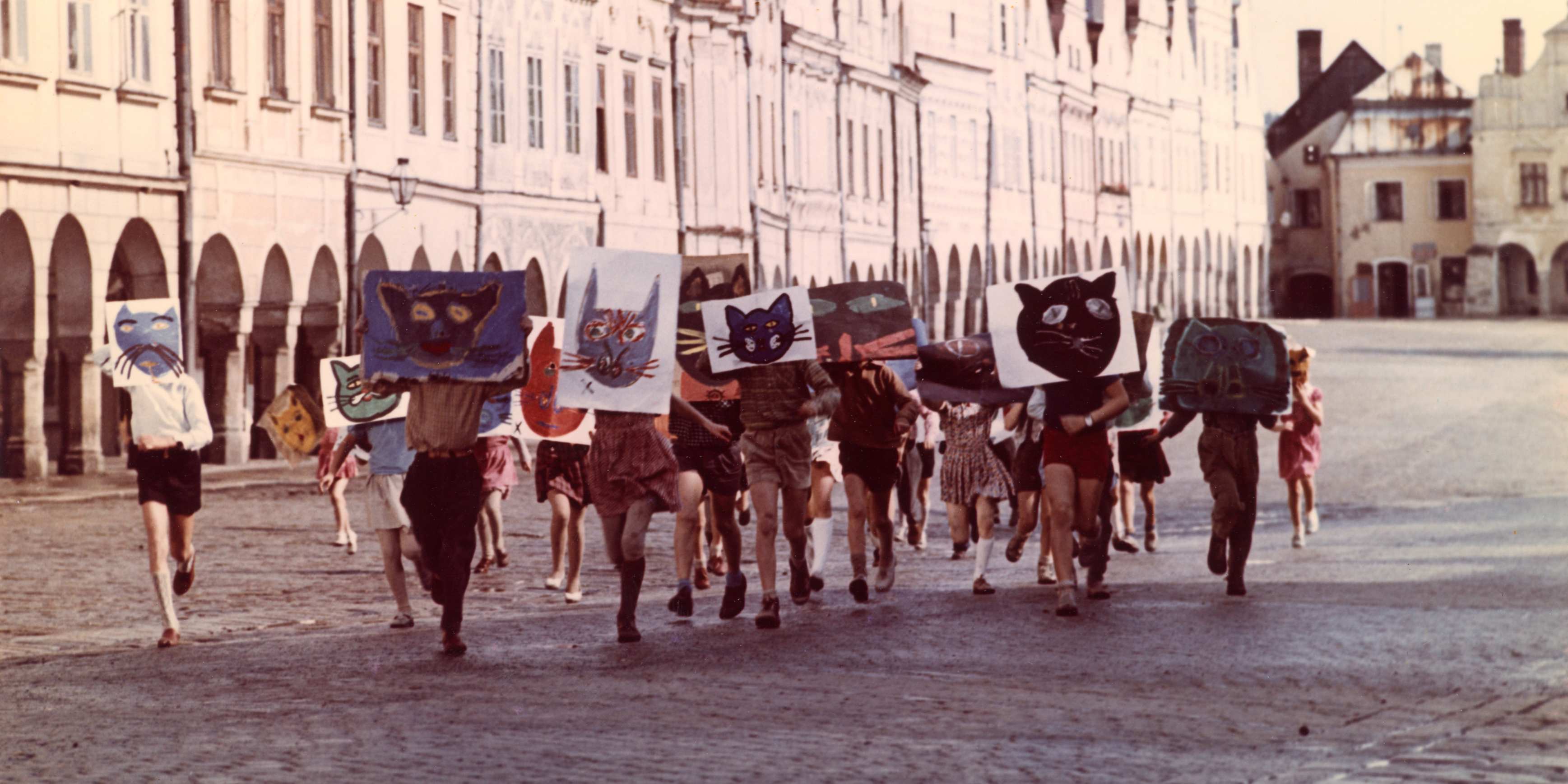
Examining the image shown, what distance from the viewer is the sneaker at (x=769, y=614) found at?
1394 centimetres

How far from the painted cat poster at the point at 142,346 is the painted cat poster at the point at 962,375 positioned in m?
5.06

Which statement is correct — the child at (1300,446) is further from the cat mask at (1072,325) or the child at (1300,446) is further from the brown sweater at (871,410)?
the brown sweater at (871,410)

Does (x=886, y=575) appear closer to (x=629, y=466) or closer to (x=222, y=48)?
(x=629, y=466)

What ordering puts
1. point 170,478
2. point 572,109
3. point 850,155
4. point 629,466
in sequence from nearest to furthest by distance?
1. point 629,466
2. point 170,478
3. point 572,109
4. point 850,155

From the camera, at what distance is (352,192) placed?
36125 millimetres

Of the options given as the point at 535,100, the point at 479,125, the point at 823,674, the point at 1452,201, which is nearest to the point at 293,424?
the point at 823,674

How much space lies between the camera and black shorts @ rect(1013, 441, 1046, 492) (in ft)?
53.7

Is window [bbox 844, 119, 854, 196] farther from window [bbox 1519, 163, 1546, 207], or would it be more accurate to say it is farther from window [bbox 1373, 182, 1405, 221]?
window [bbox 1373, 182, 1405, 221]

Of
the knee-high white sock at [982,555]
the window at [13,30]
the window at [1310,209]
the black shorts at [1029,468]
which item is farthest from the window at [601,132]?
the window at [1310,209]

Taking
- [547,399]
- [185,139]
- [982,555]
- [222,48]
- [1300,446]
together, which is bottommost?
[982,555]

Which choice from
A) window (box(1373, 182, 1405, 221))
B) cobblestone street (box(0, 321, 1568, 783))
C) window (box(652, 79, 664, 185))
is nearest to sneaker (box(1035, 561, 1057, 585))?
cobblestone street (box(0, 321, 1568, 783))

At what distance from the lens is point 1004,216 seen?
71688mm

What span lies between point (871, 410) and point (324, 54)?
22.1 meters

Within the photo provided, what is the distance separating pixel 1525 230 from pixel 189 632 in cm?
8836
